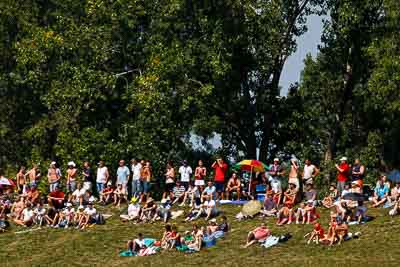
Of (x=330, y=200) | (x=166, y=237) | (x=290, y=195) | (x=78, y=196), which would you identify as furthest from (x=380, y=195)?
(x=78, y=196)

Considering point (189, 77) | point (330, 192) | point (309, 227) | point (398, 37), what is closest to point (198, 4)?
point (189, 77)

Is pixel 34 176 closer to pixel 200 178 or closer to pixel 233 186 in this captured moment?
pixel 200 178

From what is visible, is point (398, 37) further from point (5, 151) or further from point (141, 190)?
point (5, 151)

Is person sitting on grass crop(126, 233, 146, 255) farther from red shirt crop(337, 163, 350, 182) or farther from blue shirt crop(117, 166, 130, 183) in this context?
red shirt crop(337, 163, 350, 182)

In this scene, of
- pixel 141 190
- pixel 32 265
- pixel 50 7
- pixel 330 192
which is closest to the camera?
pixel 32 265

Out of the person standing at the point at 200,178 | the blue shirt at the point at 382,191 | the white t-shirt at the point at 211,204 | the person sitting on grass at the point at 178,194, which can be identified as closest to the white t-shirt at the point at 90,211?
the person sitting on grass at the point at 178,194

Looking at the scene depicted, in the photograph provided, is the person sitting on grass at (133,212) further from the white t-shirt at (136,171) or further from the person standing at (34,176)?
the person standing at (34,176)

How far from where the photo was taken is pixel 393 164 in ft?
194

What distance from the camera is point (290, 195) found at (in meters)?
46.8

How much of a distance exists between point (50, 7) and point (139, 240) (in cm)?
2455

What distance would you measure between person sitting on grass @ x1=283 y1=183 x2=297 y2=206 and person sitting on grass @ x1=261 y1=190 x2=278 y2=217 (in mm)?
489

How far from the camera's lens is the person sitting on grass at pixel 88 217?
49.1 m

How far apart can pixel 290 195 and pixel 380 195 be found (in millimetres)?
3570

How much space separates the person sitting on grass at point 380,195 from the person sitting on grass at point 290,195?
3158mm
